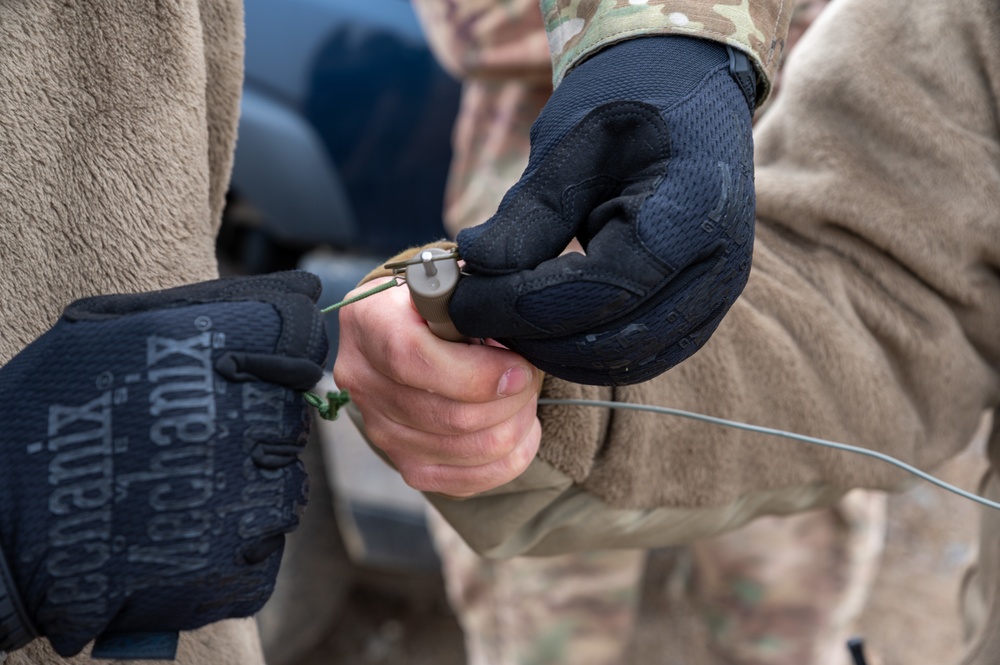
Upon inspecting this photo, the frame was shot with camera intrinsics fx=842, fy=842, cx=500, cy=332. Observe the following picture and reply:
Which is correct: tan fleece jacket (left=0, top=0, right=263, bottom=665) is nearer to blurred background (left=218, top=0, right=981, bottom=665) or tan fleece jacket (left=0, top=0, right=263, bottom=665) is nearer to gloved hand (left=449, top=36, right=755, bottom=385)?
gloved hand (left=449, top=36, right=755, bottom=385)

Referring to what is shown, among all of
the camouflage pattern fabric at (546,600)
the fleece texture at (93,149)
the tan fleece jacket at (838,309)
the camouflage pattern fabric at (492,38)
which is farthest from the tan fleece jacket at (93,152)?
the camouflage pattern fabric at (546,600)

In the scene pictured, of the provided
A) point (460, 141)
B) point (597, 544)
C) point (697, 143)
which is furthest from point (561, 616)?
point (697, 143)

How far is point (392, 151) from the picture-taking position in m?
1.74

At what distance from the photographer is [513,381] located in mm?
574

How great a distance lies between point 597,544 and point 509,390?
0.28 metres

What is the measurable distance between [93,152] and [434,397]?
0.27m

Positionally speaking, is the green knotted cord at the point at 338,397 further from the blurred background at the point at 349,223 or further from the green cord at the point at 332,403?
the blurred background at the point at 349,223

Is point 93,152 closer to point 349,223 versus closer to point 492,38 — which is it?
point 492,38

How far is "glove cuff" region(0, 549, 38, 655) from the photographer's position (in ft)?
1.38

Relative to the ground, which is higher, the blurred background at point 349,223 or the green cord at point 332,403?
the green cord at point 332,403

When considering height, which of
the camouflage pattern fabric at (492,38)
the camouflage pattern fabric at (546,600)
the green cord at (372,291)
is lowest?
the camouflage pattern fabric at (546,600)

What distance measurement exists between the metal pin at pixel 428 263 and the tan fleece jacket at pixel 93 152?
18cm

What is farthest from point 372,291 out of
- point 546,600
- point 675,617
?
point 675,617

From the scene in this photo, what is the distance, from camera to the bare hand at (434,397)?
22.3 inches
